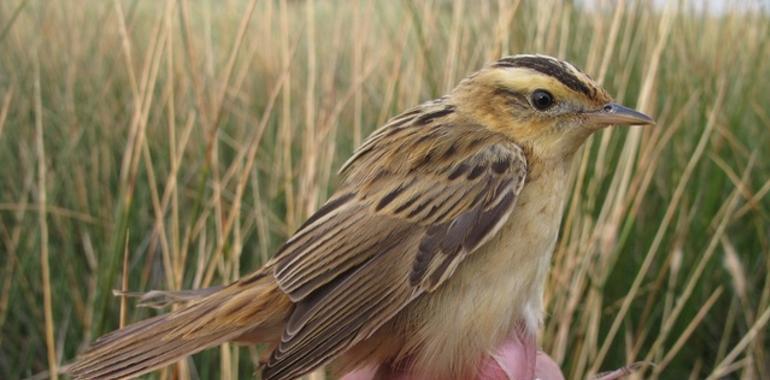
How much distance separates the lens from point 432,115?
2176 mm

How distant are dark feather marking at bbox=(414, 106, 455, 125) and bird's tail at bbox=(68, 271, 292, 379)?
1.63ft

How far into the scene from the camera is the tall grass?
8.52 feet

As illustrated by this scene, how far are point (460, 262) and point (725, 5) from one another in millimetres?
2439

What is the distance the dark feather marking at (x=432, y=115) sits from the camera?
2137mm

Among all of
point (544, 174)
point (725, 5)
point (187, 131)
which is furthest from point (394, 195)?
point (725, 5)

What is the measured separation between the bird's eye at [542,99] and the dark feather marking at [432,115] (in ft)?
0.69

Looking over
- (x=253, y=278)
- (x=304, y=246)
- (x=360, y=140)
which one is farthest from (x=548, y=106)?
(x=360, y=140)

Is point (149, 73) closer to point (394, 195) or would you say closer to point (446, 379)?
point (394, 195)

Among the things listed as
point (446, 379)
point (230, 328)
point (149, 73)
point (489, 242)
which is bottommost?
point (446, 379)

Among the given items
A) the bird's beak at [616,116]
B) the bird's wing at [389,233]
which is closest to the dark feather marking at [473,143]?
the bird's wing at [389,233]

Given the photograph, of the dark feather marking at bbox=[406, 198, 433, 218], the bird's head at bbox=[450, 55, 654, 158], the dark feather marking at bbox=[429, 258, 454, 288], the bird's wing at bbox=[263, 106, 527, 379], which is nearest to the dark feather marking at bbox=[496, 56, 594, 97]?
the bird's head at bbox=[450, 55, 654, 158]

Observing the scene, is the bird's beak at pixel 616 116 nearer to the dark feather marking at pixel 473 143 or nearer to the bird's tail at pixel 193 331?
the dark feather marking at pixel 473 143

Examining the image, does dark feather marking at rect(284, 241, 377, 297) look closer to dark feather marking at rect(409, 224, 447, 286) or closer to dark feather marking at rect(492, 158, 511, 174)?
dark feather marking at rect(409, 224, 447, 286)

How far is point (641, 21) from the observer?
3.30 metres
